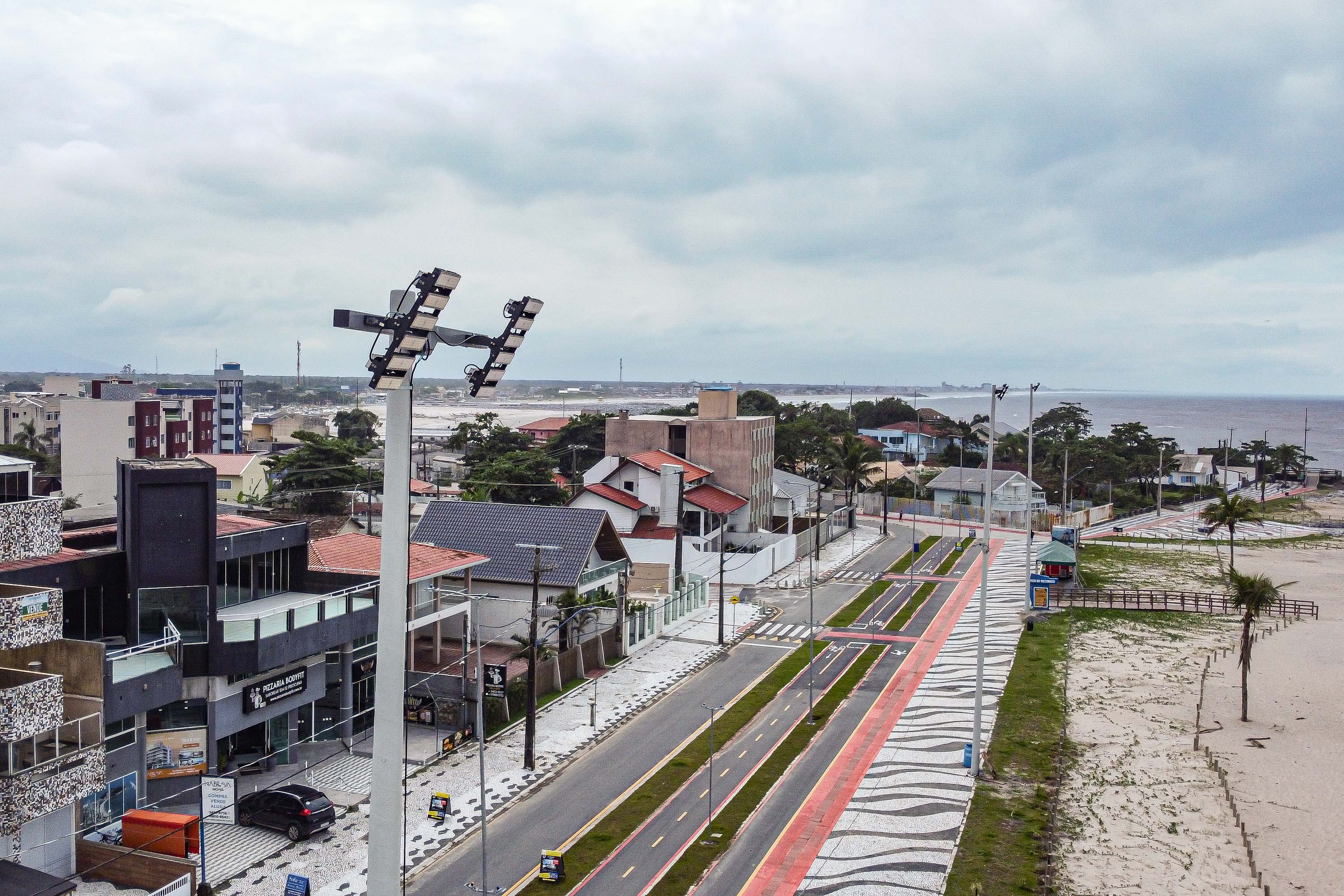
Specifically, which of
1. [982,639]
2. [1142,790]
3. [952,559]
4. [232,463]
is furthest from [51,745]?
[232,463]

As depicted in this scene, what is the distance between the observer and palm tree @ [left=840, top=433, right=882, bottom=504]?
3713 inches

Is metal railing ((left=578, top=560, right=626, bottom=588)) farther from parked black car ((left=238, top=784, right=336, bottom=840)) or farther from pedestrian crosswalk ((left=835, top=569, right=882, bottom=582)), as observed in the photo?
pedestrian crosswalk ((left=835, top=569, right=882, bottom=582))

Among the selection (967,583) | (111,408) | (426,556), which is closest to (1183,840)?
(426,556)

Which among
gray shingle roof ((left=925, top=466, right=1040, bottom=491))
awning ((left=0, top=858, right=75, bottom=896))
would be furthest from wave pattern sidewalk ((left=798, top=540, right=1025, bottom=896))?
gray shingle roof ((left=925, top=466, right=1040, bottom=491))

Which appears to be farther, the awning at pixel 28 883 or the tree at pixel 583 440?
the tree at pixel 583 440

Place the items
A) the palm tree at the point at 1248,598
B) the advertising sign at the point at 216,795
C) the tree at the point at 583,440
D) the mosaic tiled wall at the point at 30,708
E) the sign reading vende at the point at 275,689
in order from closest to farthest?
the mosaic tiled wall at the point at 30,708, the advertising sign at the point at 216,795, the sign reading vende at the point at 275,689, the palm tree at the point at 1248,598, the tree at the point at 583,440

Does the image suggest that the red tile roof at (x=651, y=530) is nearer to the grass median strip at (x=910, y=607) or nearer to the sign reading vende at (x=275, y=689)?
the grass median strip at (x=910, y=607)

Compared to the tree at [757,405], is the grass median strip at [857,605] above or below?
below

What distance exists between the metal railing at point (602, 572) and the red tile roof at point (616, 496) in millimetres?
15606

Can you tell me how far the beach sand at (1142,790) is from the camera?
1062 inches

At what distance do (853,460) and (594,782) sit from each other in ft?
207

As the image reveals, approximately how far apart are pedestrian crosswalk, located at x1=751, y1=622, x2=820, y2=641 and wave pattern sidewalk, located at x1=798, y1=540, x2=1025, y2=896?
855cm

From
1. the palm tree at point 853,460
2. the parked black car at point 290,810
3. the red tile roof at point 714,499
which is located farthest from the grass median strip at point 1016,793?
the palm tree at point 853,460

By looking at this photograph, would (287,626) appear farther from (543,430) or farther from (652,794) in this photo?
(543,430)
